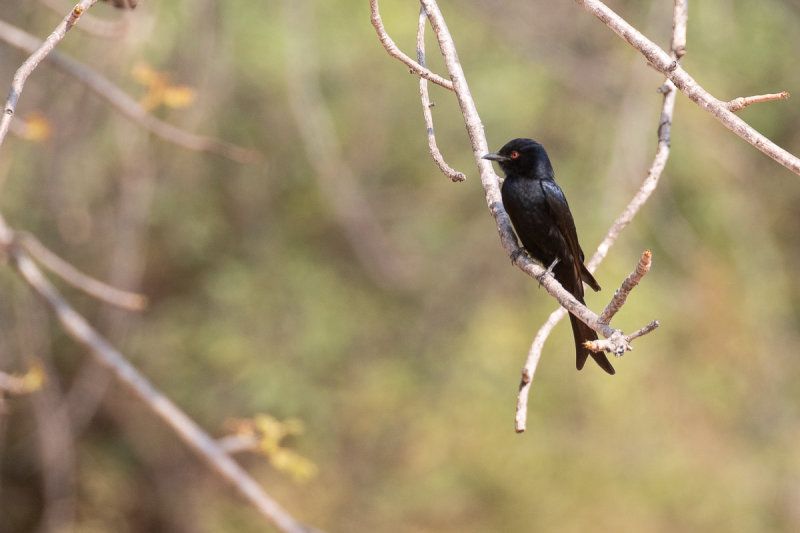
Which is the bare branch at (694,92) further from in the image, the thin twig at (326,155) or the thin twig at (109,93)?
the thin twig at (326,155)

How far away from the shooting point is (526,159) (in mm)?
3174

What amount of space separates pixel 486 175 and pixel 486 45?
5.78 metres

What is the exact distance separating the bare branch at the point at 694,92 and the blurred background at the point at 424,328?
4862mm

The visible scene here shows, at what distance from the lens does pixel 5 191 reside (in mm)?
5293

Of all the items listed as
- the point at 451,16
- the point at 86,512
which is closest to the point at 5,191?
the point at 86,512

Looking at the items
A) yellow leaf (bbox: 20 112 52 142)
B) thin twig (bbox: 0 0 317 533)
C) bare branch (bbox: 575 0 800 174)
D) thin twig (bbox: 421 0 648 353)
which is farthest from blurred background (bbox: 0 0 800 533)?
bare branch (bbox: 575 0 800 174)

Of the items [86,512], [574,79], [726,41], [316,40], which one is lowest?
[86,512]

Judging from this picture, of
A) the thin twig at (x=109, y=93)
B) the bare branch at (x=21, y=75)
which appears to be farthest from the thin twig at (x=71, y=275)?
the bare branch at (x=21, y=75)

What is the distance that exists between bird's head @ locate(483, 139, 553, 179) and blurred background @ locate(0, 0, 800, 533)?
11.3 feet

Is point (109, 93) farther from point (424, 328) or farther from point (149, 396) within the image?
point (424, 328)

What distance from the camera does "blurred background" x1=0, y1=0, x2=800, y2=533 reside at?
7.04 meters

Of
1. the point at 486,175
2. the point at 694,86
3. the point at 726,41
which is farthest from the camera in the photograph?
the point at 726,41

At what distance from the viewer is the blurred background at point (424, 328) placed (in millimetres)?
7043

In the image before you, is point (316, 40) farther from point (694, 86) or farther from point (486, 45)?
point (694, 86)
